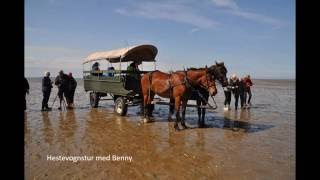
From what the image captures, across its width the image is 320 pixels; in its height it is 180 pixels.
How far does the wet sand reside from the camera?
5.89 m

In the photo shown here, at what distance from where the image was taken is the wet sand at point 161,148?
19.3ft

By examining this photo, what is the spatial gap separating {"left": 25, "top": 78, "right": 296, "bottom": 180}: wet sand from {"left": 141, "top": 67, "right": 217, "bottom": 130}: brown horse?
3.18ft

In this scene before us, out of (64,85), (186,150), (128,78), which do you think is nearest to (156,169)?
(186,150)

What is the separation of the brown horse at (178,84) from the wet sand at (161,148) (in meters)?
0.97

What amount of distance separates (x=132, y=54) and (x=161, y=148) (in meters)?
6.27

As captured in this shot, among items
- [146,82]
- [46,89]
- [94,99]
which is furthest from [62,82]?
[146,82]

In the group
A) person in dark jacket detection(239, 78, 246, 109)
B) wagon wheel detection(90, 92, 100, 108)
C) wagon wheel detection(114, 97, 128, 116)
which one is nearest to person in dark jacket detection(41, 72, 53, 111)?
wagon wheel detection(90, 92, 100, 108)

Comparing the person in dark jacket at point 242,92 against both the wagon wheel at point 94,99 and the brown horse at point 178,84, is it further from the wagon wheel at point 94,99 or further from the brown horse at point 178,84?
the wagon wheel at point 94,99

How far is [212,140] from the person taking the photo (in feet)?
28.4

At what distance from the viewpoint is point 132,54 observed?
13.1 meters

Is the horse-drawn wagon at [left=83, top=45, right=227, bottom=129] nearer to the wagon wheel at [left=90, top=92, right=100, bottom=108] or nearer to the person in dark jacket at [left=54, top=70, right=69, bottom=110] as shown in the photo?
the wagon wheel at [left=90, top=92, right=100, bottom=108]

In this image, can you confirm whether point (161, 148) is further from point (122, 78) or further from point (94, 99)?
point (94, 99)
